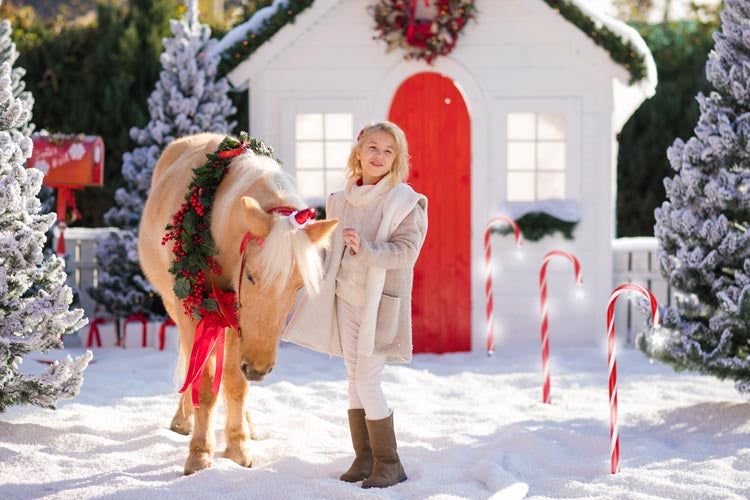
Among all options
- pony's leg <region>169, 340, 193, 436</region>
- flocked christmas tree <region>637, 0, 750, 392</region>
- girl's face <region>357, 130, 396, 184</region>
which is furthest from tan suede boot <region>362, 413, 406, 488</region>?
flocked christmas tree <region>637, 0, 750, 392</region>

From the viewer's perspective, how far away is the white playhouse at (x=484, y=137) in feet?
30.6

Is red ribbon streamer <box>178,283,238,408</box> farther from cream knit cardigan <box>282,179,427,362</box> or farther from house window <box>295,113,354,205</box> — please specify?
house window <box>295,113,354,205</box>

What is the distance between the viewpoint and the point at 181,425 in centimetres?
593

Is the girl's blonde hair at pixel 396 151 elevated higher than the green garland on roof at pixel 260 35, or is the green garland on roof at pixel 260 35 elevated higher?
the green garland on roof at pixel 260 35

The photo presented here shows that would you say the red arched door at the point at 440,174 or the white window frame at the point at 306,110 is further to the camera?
the white window frame at the point at 306,110

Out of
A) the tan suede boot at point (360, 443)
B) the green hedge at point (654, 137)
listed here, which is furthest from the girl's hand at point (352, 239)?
the green hedge at point (654, 137)

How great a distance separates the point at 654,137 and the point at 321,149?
5592 millimetres

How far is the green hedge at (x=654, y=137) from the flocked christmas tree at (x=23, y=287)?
9.23 m

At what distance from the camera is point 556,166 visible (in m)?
9.44

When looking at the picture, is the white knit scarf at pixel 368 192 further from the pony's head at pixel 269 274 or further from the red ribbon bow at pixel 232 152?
the red ribbon bow at pixel 232 152

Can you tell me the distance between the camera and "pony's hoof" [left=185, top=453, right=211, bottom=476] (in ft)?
16.0

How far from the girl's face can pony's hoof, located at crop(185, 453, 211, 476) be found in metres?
1.62

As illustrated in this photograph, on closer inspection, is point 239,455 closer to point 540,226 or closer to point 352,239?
point 352,239

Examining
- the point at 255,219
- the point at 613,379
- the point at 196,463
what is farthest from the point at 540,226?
the point at 255,219
